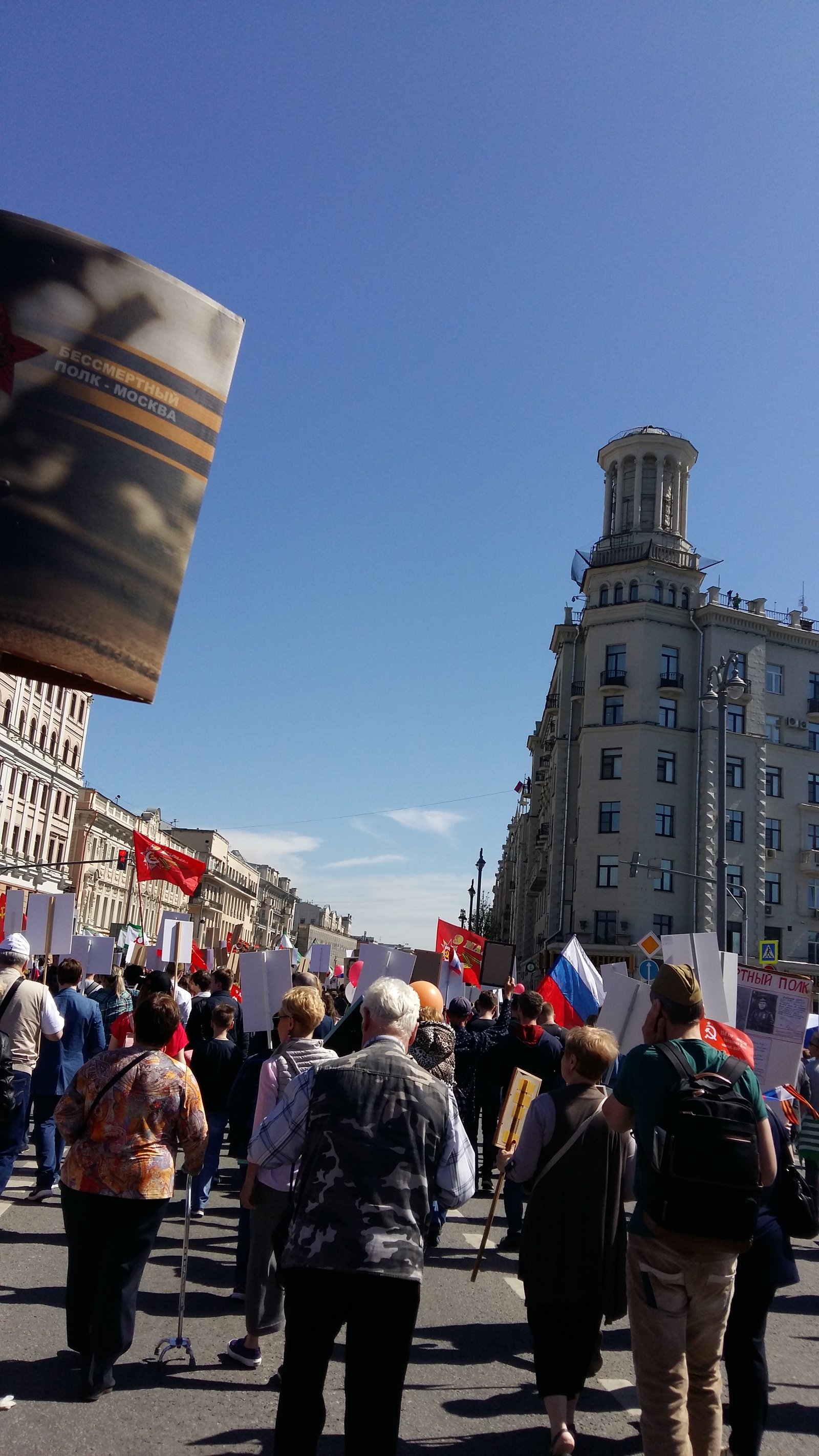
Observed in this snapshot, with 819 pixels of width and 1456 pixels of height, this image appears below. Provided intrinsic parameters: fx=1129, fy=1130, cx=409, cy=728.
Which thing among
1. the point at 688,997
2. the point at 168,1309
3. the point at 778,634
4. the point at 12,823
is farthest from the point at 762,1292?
the point at 12,823

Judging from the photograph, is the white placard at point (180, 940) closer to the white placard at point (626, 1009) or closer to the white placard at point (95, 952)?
the white placard at point (95, 952)

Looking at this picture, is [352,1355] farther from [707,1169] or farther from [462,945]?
[462,945]

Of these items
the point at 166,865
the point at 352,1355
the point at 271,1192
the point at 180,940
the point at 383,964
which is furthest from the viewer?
the point at 166,865

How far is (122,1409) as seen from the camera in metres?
5.01

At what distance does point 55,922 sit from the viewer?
49.2 feet

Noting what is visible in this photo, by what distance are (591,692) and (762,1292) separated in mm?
51572

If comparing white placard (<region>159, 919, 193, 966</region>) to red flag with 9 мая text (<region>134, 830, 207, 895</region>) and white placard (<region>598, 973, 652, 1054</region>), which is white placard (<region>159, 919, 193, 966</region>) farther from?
white placard (<region>598, 973, 652, 1054</region>)

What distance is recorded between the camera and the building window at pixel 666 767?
2115 inches

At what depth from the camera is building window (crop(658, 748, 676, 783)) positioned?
53.7 meters

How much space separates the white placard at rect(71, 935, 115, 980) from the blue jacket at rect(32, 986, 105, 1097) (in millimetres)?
4708

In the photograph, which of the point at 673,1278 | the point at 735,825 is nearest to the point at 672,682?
the point at 735,825

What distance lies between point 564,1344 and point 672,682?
51.3 meters

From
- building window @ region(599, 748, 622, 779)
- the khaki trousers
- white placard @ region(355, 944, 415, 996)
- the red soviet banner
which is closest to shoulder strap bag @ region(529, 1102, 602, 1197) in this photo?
the khaki trousers

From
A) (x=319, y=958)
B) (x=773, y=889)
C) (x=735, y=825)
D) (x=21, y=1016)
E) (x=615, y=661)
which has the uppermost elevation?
(x=615, y=661)
